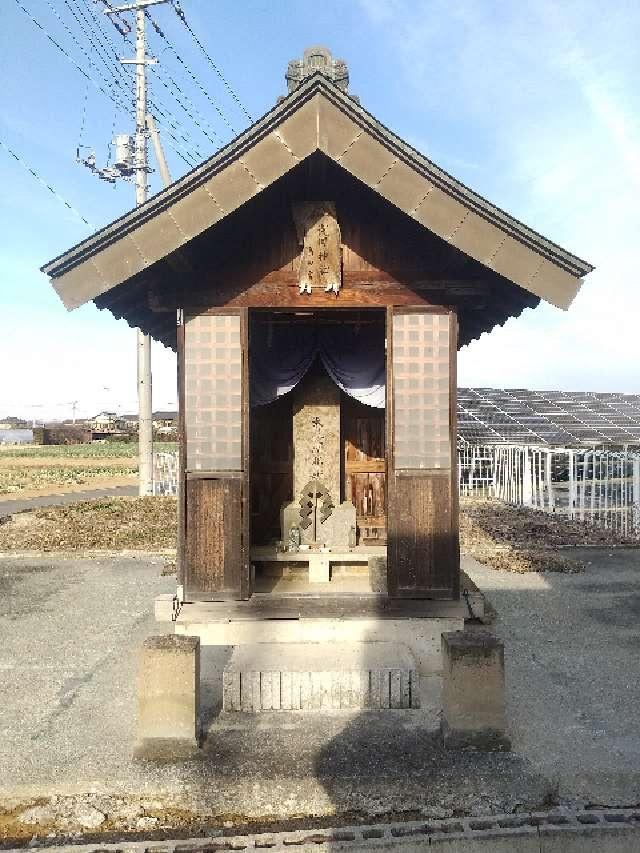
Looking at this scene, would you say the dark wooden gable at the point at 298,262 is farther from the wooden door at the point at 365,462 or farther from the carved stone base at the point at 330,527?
the wooden door at the point at 365,462

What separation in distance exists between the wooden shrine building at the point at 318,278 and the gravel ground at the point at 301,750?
58.5 inches

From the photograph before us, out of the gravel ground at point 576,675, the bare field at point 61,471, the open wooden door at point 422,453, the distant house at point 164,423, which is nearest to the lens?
the gravel ground at point 576,675

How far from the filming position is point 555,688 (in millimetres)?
6195

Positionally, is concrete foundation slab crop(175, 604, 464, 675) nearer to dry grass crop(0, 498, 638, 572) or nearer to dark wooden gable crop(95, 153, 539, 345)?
dark wooden gable crop(95, 153, 539, 345)

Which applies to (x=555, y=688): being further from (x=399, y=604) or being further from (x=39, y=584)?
(x=39, y=584)

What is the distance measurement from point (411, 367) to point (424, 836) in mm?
4517

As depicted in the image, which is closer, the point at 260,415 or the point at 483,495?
the point at 260,415

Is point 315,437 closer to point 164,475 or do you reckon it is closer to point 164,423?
point 164,475

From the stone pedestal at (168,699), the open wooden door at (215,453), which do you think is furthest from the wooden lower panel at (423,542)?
the stone pedestal at (168,699)

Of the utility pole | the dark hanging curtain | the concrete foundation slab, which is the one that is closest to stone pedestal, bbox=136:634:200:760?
the concrete foundation slab

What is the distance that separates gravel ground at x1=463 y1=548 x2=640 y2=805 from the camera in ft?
15.0

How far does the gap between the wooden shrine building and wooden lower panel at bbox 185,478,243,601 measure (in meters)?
0.02

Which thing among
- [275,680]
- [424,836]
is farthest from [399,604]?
[424,836]

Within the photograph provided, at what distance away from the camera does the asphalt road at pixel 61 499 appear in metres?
23.2
